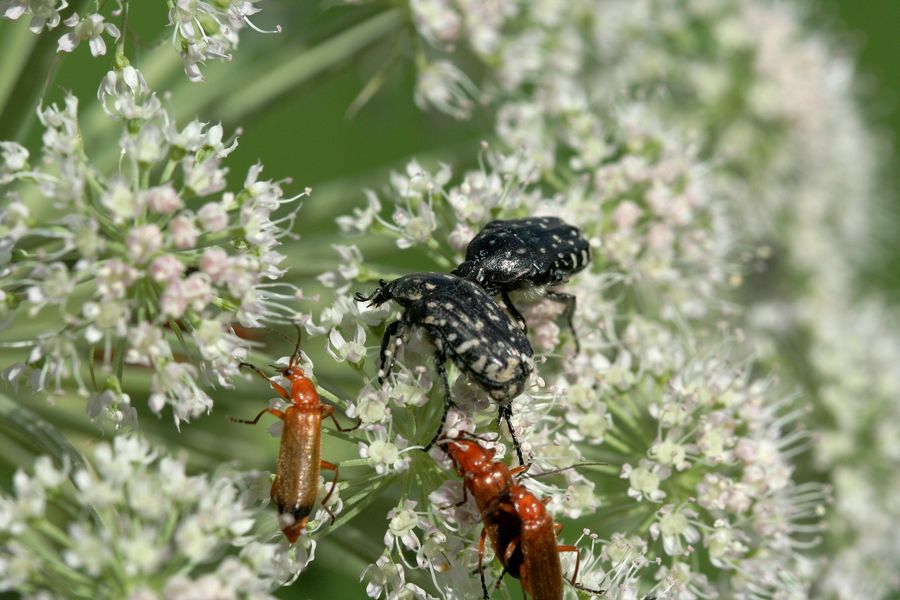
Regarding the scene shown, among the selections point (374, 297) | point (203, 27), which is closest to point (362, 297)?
point (374, 297)

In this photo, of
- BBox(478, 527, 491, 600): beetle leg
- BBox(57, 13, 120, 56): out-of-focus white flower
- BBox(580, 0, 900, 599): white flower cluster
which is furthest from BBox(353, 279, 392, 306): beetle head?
BBox(580, 0, 900, 599): white flower cluster

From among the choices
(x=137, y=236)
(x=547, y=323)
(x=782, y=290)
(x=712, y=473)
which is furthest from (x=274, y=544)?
(x=782, y=290)

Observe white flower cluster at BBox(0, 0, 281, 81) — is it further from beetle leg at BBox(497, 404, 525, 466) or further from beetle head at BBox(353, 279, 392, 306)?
beetle leg at BBox(497, 404, 525, 466)

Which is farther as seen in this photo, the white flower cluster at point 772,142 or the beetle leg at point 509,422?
the white flower cluster at point 772,142

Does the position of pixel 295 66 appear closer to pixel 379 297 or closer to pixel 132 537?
pixel 379 297

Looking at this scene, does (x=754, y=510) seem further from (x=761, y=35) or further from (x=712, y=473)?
(x=761, y=35)

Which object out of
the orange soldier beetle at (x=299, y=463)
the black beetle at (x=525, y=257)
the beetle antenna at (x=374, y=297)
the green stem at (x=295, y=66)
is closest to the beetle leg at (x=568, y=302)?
the black beetle at (x=525, y=257)

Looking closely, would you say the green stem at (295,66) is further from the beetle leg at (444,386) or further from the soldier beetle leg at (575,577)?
the soldier beetle leg at (575,577)
